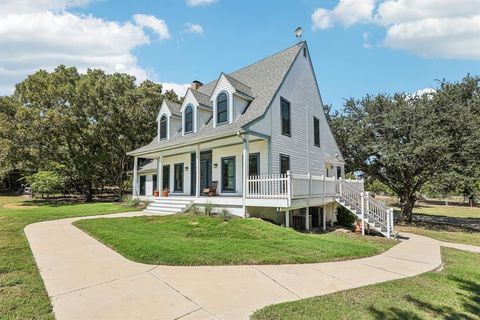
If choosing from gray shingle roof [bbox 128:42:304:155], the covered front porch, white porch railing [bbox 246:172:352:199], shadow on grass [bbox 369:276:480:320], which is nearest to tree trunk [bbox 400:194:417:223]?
white porch railing [bbox 246:172:352:199]

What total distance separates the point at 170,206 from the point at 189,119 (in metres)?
5.48

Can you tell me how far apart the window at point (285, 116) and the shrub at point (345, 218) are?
562 cm

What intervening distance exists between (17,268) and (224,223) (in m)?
6.16

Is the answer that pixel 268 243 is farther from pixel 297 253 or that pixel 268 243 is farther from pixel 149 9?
pixel 149 9

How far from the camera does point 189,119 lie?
16766mm

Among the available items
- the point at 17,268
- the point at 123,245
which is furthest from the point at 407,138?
the point at 17,268

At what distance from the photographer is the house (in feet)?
38.2

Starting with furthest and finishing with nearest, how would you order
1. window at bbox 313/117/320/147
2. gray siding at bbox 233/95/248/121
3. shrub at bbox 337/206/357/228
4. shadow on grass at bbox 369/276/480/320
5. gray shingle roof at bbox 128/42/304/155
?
1. window at bbox 313/117/320/147
2. shrub at bbox 337/206/357/228
3. gray siding at bbox 233/95/248/121
4. gray shingle roof at bbox 128/42/304/155
5. shadow on grass at bbox 369/276/480/320

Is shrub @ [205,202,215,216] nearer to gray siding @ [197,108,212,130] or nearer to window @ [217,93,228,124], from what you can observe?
window @ [217,93,228,124]

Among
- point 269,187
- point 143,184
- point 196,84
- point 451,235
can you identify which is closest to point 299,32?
point 196,84

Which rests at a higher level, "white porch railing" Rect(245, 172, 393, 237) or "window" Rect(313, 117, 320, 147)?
"window" Rect(313, 117, 320, 147)

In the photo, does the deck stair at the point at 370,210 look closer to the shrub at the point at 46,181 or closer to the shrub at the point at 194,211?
the shrub at the point at 194,211

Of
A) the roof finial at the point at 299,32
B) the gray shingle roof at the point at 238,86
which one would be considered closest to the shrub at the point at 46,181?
the gray shingle roof at the point at 238,86

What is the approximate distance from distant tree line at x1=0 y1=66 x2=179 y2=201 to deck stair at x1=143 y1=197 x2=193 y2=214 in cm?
1299
